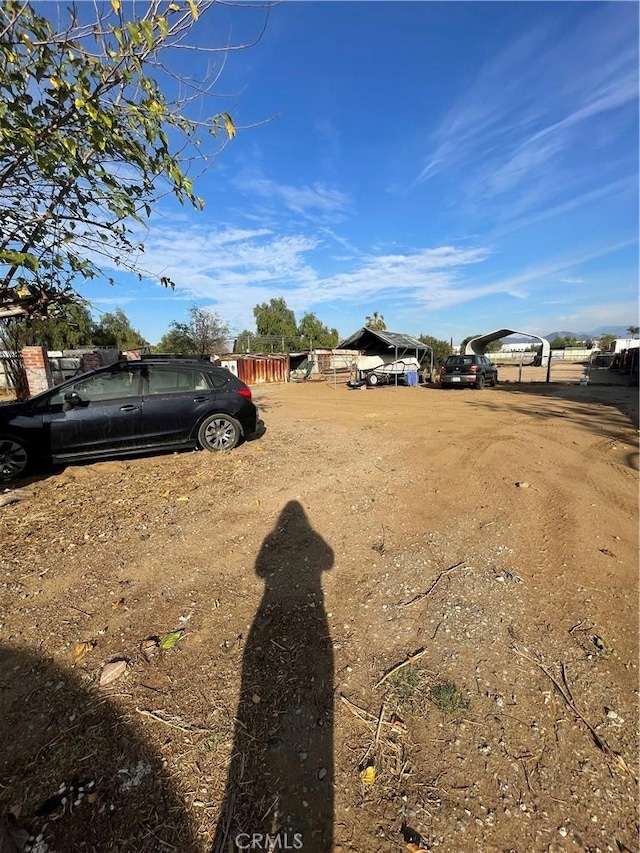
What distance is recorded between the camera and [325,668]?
222cm

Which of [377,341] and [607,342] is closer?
[377,341]

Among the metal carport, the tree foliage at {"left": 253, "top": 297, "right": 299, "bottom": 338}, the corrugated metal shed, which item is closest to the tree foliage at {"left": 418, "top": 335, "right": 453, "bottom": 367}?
the metal carport

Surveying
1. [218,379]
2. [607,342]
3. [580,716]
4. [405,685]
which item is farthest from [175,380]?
[607,342]

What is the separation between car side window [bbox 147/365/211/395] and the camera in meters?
6.02

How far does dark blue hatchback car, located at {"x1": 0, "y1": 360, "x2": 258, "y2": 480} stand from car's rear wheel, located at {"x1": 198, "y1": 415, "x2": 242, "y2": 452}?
16 millimetres

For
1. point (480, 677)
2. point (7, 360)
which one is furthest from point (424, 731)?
point (7, 360)

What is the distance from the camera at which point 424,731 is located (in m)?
1.87

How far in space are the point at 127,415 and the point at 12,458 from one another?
5.00 feet

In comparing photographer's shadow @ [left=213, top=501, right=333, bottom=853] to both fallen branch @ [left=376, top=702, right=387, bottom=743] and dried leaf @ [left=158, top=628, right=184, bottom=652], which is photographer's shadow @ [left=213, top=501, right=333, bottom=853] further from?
dried leaf @ [left=158, top=628, right=184, bottom=652]

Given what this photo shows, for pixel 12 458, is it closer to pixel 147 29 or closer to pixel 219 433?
pixel 219 433

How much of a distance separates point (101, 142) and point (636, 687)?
15.7 ft

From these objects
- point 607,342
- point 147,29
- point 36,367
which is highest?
point 147,29

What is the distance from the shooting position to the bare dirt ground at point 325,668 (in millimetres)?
1561

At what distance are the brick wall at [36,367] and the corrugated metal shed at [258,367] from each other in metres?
12.7
